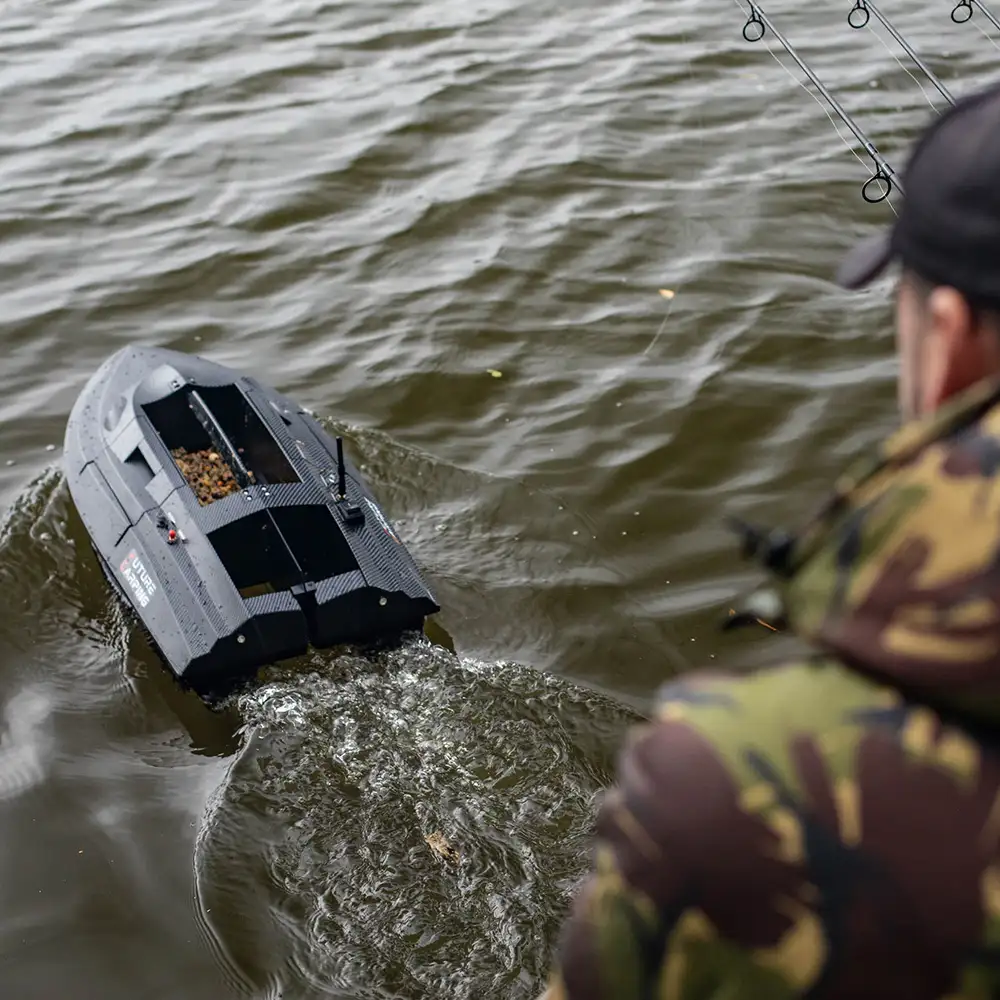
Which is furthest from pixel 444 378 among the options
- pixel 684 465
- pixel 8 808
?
pixel 8 808

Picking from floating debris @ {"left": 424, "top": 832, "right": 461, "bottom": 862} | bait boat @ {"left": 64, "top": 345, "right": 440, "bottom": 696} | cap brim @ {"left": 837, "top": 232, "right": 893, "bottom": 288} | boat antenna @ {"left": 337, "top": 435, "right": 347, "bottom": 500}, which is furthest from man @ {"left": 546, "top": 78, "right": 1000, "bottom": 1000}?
boat antenna @ {"left": 337, "top": 435, "right": 347, "bottom": 500}

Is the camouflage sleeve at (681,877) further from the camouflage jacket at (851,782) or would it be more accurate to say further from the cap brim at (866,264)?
the cap brim at (866,264)

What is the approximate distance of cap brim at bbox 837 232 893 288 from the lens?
173cm

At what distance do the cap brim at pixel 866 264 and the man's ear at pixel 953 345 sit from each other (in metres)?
0.26

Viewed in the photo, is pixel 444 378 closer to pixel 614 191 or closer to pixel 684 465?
pixel 684 465

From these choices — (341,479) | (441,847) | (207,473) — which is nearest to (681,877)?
(441,847)

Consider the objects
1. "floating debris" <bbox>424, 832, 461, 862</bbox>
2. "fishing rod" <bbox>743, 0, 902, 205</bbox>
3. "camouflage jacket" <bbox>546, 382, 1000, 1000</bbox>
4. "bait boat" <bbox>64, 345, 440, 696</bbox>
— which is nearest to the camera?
"camouflage jacket" <bbox>546, 382, 1000, 1000</bbox>

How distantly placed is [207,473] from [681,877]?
18.0 ft

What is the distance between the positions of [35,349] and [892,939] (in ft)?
28.6

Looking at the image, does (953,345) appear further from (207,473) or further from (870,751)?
(207,473)

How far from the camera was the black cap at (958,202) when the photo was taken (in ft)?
4.58

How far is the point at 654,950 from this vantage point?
1420 millimetres

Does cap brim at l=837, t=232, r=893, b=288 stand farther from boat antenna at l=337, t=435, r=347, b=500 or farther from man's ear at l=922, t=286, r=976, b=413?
boat antenna at l=337, t=435, r=347, b=500

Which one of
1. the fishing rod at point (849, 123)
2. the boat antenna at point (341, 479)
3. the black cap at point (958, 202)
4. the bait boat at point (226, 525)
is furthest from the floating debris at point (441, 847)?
the black cap at point (958, 202)
